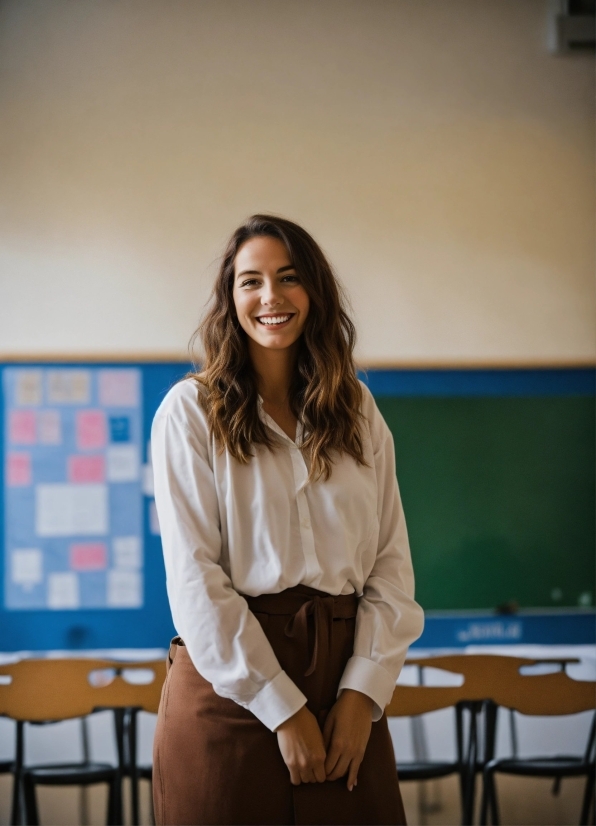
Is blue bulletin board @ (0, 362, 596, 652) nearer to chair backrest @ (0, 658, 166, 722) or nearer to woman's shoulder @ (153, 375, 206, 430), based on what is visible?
chair backrest @ (0, 658, 166, 722)

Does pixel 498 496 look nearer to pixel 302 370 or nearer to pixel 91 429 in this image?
pixel 91 429

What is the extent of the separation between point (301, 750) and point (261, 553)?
327mm

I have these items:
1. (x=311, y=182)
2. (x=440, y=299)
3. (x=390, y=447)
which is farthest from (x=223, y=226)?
(x=390, y=447)

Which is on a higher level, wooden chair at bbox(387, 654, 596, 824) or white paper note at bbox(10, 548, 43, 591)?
white paper note at bbox(10, 548, 43, 591)

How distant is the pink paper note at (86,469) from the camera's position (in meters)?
3.32

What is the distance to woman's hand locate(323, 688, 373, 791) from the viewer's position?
1282 mm

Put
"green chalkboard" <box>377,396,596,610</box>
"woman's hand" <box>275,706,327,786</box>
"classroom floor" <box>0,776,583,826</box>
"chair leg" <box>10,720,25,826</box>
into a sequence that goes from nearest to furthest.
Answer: "woman's hand" <box>275,706,327,786</box> → "chair leg" <box>10,720,25,826</box> → "classroom floor" <box>0,776,583,826</box> → "green chalkboard" <box>377,396,596,610</box>

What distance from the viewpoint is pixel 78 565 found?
329 cm

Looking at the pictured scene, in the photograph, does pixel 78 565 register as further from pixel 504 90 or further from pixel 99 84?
pixel 504 90

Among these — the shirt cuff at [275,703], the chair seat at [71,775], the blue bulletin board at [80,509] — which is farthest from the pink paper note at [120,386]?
the shirt cuff at [275,703]

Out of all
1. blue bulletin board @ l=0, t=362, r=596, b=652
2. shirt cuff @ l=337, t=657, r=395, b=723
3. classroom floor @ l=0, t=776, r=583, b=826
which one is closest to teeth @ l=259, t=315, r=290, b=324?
shirt cuff @ l=337, t=657, r=395, b=723

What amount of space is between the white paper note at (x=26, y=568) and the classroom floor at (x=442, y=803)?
0.78m

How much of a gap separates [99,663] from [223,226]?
189 centimetres

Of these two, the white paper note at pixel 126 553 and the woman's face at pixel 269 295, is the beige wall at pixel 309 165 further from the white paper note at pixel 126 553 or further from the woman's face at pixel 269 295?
the woman's face at pixel 269 295
